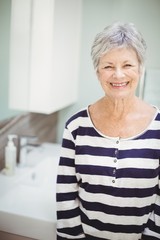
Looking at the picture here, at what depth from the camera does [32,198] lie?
4.58 feet

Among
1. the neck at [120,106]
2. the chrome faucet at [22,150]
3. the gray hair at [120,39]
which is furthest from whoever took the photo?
the chrome faucet at [22,150]

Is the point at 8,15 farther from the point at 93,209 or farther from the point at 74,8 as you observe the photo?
the point at 93,209

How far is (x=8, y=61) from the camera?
1.47 m

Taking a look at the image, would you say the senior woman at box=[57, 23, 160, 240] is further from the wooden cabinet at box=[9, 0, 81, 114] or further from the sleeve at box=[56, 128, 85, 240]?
the wooden cabinet at box=[9, 0, 81, 114]

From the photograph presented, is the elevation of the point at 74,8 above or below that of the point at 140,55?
above

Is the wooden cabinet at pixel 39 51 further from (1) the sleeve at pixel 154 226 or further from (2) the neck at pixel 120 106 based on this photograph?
(1) the sleeve at pixel 154 226

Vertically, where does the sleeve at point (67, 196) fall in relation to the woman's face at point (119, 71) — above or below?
below

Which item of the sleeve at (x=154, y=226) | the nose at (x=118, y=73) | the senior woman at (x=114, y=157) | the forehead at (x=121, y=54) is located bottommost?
the sleeve at (x=154, y=226)

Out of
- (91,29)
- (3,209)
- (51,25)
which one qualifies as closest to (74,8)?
(91,29)

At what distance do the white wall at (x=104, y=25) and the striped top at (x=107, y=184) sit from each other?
58cm

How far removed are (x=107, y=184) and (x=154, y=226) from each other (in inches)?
8.9

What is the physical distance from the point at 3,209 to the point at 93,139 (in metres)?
0.50

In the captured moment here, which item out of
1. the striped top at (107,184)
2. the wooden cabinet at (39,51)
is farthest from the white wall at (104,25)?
the striped top at (107,184)

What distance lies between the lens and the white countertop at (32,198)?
119 cm
